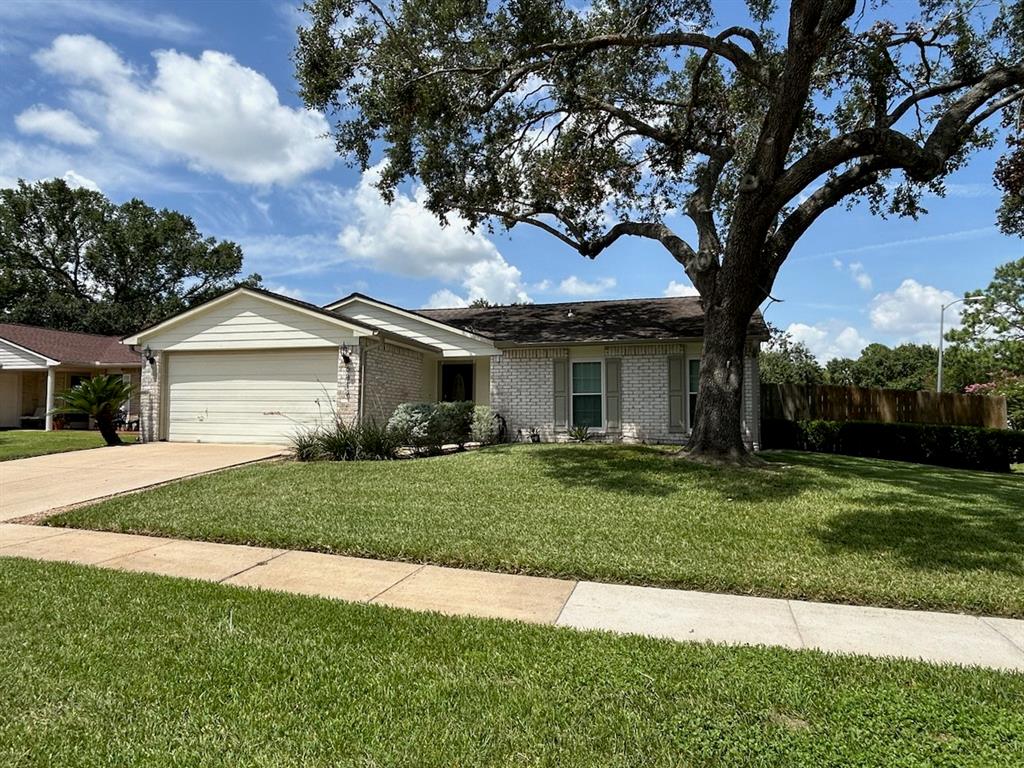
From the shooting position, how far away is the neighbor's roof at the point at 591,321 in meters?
14.7

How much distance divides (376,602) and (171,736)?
189cm

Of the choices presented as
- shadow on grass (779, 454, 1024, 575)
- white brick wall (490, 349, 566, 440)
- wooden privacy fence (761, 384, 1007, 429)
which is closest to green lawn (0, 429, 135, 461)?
white brick wall (490, 349, 566, 440)

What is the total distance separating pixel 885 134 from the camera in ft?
31.3

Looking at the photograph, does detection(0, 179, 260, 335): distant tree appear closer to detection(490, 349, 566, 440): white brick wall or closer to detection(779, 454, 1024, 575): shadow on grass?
detection(490, 349, 566, 440): white brick wall

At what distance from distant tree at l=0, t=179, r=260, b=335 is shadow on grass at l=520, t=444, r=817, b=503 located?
117 ft

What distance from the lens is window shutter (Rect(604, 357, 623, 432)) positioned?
1505 centimetres

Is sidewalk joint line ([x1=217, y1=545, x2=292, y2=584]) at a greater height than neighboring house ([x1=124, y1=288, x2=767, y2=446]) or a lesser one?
lesser

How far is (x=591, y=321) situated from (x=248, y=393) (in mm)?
9180

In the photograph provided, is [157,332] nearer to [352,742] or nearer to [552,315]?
[552,315]

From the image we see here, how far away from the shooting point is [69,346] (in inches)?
918

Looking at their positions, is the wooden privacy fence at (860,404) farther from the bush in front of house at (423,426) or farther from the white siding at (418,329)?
the bush in front of house at (423,426)

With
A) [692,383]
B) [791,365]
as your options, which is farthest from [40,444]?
[791,365]

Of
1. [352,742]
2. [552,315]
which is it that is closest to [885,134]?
[552,315]

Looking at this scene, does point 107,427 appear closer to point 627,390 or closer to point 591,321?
point 591,321
